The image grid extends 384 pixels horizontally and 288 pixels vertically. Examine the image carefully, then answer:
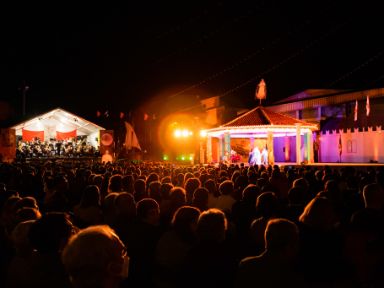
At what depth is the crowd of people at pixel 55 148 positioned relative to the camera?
95.7 feet

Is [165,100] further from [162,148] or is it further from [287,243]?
[287,243]

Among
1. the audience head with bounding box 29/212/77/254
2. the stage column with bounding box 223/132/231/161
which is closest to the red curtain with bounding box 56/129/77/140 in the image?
the stage column with bounding box 223/132/231/161

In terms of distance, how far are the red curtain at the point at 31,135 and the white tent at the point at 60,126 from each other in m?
0.08

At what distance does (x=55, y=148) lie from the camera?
1210 inches

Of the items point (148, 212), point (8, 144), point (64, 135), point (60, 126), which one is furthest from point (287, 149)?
point (148, 212)

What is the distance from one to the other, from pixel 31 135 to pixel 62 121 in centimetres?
274

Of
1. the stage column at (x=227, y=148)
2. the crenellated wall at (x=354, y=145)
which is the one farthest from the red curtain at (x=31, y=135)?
the crenellated wall at (x=354, y=145)

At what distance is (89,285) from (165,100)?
43854 millimetres

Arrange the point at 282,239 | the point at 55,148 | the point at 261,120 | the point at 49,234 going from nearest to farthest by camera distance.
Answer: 1. the point at 49,234
2. the point at 282,239
3. the point at 261,120
4. the point at 55,148

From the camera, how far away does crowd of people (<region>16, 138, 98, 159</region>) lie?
29.2 metres

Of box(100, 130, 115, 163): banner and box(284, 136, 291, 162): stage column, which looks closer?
box(100, 130, 115, 163): banner

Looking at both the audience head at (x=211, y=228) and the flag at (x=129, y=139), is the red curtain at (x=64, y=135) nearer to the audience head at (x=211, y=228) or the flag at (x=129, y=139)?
the flag at (x=129, y=139)

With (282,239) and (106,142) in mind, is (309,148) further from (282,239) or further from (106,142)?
(282,239)

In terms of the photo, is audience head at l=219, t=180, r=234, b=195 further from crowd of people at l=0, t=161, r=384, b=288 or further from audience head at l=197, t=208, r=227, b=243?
audience head at l=197, t=208, r=227, b=243
